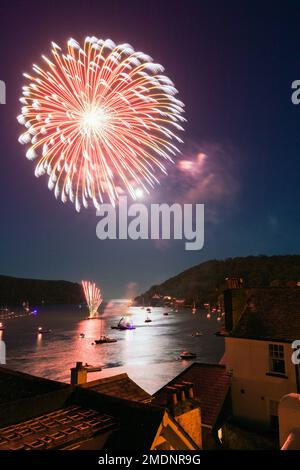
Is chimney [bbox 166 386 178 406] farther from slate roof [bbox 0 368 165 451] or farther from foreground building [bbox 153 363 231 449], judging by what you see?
slate roof [bbox 0 368 165 451]

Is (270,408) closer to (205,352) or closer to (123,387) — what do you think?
(123,387)

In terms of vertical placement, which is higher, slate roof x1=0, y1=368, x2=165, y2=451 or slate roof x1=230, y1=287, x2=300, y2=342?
slate roof x1=230, y1=287, x2=300, y2=342

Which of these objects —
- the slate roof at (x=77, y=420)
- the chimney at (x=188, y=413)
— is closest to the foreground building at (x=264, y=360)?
the chimney at (x=188, y=413)

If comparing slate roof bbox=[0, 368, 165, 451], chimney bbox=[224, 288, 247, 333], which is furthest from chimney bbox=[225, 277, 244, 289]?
slate roof bbox=[0, 368, 165, 451]

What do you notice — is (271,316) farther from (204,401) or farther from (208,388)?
(204,401)

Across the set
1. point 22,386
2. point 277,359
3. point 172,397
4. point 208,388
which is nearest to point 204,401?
point 208,388

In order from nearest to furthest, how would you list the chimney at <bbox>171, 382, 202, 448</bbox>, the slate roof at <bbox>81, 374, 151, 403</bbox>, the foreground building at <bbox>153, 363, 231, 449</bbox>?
1. the chimney at <bbox>171, 382, 202, 448</bbox>
2. the foreground building at <bbox>153, 363, 231, 449</bbox>
3. the slate roof at <bbox>81, 374, 151, 403</bbox>
